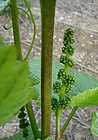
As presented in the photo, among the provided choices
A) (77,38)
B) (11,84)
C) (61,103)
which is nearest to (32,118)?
(61,103)

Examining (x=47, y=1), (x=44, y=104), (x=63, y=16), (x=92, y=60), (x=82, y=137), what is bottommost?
(x=82, y=137)

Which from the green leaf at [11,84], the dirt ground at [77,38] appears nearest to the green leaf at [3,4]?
the green leaf at [11,84]

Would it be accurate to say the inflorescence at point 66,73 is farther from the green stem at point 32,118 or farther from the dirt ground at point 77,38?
the dirt ground at point 77,38

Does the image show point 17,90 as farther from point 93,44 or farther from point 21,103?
point 93,44

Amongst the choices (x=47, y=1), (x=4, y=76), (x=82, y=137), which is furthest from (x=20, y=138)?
(x=82, y=137)

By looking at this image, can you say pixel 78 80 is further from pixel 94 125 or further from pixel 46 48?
pixel 46 48

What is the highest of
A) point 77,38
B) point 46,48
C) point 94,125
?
point 46,48
